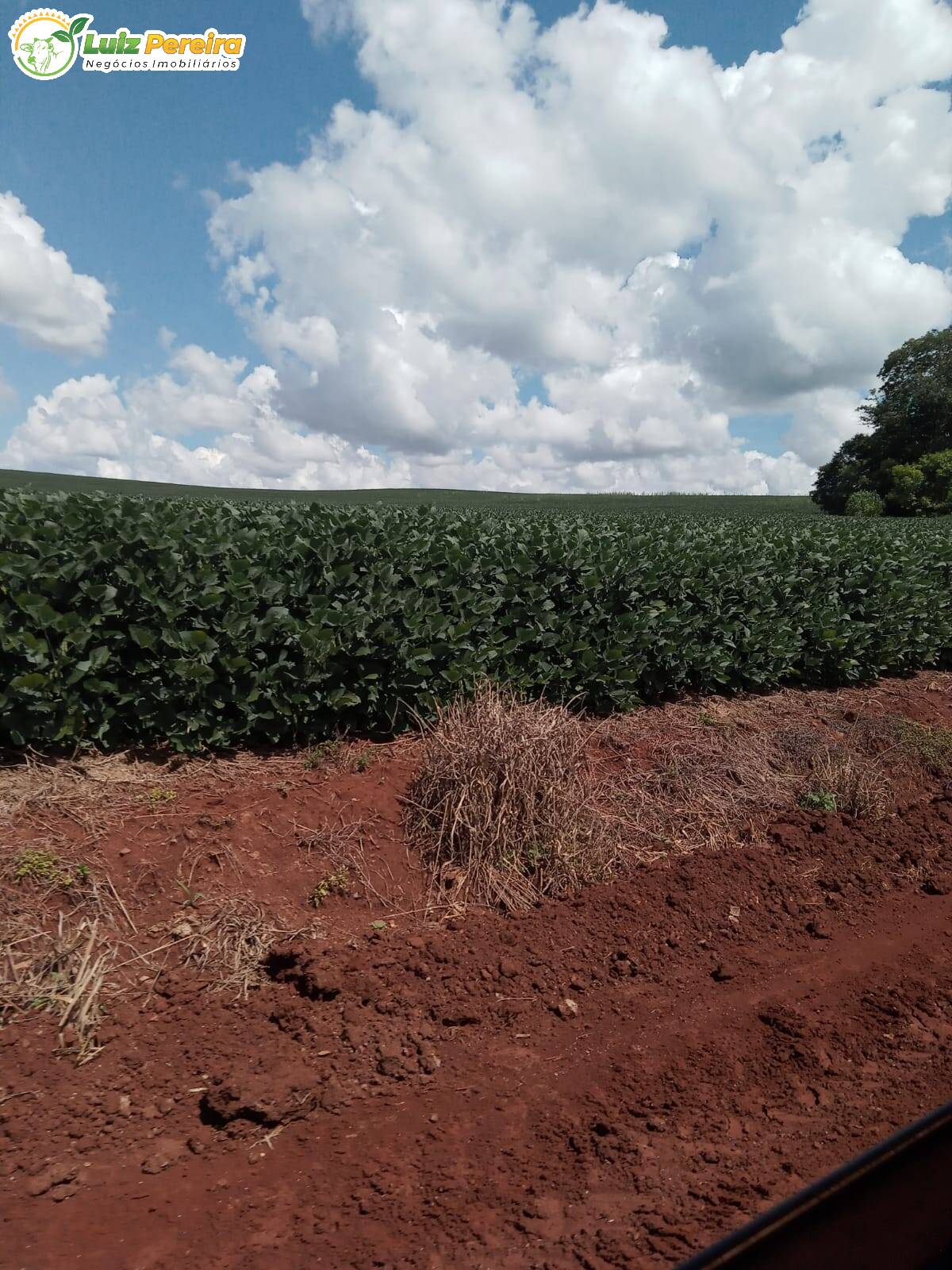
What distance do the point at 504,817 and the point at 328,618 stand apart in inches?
68.9

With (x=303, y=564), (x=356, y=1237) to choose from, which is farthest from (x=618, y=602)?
(x=356, y=1237)

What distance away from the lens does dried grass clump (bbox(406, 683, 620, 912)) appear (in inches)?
182

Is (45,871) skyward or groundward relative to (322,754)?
groundward

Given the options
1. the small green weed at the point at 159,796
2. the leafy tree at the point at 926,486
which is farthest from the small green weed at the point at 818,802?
the leafy tree at the point at 926,486

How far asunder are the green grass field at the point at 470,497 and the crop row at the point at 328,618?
38464 millimetres

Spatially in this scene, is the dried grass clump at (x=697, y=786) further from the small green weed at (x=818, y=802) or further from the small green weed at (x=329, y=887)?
the small green weed at (x=329, y=887)

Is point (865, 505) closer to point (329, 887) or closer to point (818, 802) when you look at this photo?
point (818, 802)

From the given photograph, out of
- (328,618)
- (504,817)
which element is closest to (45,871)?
(328,618)

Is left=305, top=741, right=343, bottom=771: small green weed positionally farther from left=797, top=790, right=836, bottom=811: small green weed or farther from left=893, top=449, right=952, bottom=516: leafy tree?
left=893, top=449, right=952, bottom=516: leafy tree

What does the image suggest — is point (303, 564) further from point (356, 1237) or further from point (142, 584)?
point (356, 1237)

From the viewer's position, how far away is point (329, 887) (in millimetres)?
4379

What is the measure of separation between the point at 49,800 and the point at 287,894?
4.70ft

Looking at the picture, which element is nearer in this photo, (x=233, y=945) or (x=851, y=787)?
(x=233, y=945)

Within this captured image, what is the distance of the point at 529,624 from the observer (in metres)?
6.27
